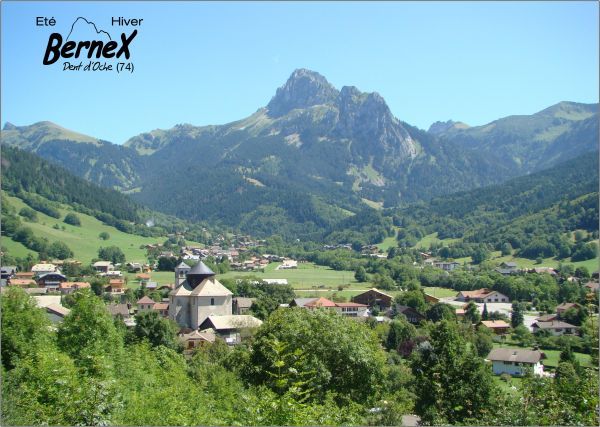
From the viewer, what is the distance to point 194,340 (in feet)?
187

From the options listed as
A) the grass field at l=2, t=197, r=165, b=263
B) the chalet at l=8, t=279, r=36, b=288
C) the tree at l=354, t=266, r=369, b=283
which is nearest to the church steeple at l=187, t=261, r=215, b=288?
the chalet at l=8, t=279, r=36, b=288

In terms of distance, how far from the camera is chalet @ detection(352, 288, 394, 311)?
9406 centimetres

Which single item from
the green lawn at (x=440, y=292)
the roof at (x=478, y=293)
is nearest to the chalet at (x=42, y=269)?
the green lawn at (x=440, y=292)

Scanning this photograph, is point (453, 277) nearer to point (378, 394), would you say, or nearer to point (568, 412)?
point (378, 394)

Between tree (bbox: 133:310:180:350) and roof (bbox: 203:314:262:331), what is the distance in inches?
374

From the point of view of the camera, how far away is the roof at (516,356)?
56281 mm

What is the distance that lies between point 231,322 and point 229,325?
379 mm

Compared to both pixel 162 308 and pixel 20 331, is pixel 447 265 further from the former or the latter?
pixel 20 331

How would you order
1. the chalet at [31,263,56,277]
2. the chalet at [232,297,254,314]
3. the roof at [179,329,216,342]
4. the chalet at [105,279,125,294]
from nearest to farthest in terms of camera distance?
the roof at [179,329,216,342], the chalet at [232,297,254,314], the chalet at [105,279,125,294], the chalet at [31,263,56,277]

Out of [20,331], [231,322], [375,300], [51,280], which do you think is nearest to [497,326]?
[375,300]

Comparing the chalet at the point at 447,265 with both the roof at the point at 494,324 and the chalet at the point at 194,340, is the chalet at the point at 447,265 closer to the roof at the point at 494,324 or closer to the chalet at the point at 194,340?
the roof at the point at 494,324

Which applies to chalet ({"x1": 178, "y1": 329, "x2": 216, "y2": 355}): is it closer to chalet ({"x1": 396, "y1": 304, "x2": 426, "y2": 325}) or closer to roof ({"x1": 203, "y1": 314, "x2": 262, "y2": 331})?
roof ({"x1": 203, "y1": 314, "x2": 262, "y2": 331})

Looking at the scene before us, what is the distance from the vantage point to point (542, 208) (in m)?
200

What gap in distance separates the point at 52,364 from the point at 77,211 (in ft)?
573
